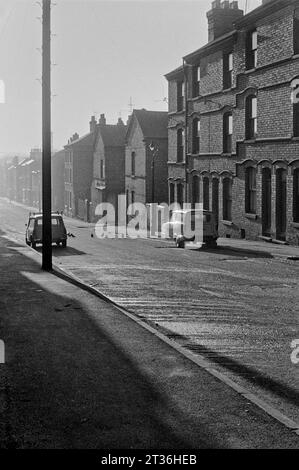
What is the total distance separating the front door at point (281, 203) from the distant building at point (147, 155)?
20816 millimetres

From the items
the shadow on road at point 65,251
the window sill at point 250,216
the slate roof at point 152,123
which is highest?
the slate roof at point 152,123

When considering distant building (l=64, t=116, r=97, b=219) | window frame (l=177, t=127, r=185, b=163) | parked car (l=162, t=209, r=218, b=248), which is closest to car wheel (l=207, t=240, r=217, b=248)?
parked car (l=162, t=209, r=218, b=248)

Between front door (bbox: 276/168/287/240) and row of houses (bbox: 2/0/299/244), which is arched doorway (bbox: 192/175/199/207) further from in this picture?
front door (bbox: 276/168/287/240)

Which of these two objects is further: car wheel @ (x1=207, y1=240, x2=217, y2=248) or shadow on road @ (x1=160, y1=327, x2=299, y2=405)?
car wheel @ (x1=207, y1=240, x2=217, y2=248)

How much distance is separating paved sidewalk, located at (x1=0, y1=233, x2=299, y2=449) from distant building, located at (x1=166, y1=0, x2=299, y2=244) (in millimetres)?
19896

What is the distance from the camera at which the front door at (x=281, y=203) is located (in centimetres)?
3075

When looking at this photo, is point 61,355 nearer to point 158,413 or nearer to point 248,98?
→ point 158,413

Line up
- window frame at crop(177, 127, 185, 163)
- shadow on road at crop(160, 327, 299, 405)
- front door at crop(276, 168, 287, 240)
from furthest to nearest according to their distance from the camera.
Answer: window frame at crop(177, 127, 185, 163) → front door at crop(276, 168, 287, 240) → shadow on road at crop(160, 327, 299, 405)

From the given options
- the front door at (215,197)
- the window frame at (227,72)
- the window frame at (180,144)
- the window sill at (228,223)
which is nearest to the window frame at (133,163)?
the window frame at (180,144)

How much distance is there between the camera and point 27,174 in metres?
128

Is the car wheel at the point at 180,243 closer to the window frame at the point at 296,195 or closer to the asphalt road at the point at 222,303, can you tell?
the asphalt road at the point at 222,303

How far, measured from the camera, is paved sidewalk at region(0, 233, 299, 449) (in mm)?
6438
